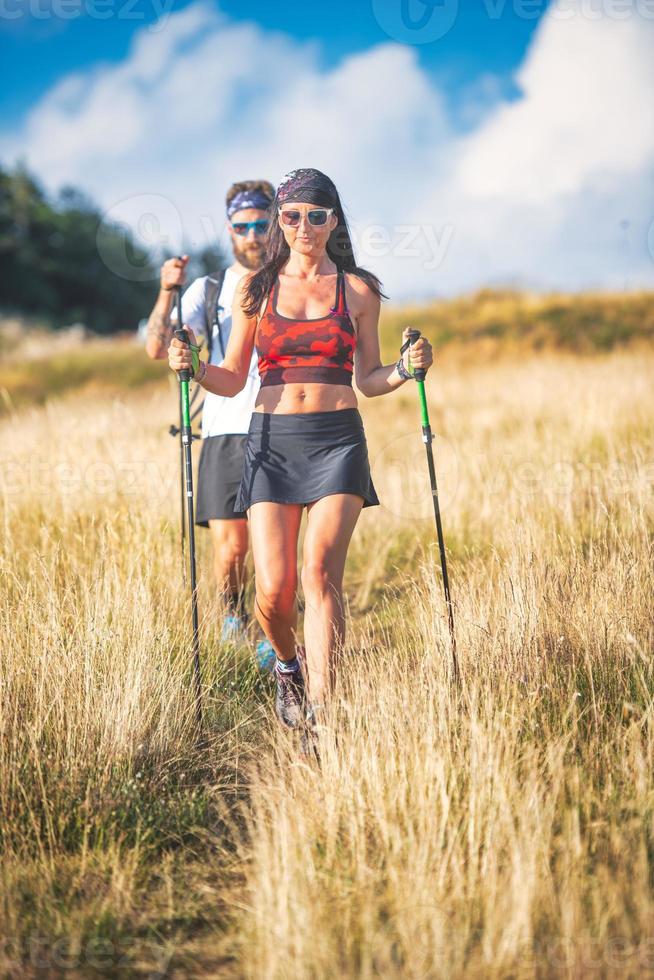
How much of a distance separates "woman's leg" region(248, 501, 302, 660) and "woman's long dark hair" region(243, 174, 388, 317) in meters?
0.92

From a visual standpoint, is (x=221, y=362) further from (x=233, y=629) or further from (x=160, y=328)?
(x=233, y=629)

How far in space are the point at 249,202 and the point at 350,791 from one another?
3287 mm

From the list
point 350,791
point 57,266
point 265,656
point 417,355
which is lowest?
point 350,791

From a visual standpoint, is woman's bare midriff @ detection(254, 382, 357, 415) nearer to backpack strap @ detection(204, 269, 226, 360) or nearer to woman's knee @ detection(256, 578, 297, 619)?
woman's knee @ detection(256, 578, 297, 619)

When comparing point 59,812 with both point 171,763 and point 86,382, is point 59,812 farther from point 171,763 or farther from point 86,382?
point 86,382

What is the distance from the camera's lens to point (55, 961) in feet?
7.67

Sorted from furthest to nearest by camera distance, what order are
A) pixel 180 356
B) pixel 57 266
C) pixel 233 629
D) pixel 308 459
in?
pixel 57 266 < pixel 233 629 < pixel 180 356 < pixel 308 459

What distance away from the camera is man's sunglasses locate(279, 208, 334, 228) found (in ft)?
12.0

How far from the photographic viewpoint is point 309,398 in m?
3.56

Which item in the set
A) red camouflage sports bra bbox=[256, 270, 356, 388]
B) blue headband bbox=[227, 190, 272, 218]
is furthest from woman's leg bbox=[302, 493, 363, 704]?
blue headband bbox=[227, 190, 272, 218]

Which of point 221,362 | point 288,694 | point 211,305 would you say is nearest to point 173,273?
point 211,305

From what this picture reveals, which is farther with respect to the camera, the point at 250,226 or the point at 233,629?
the point at 250,226

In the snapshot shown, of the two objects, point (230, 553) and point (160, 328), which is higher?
point (160, 328)

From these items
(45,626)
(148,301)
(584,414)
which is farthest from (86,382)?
(148,301)
